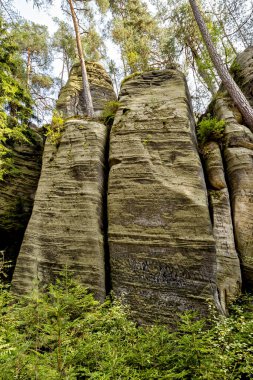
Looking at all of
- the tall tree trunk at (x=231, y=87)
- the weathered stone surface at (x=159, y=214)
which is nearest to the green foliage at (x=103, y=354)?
the weathered stone surface at (x=159, y=214)

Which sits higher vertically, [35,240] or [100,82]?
[100,82]

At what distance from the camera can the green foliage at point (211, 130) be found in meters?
7.62

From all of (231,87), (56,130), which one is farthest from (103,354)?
(231,87)

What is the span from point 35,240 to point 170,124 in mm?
4839

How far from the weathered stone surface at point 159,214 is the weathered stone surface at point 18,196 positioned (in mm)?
3781

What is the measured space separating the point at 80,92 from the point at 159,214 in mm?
13487

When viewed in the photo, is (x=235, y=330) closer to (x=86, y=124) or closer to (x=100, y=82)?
(x=86, y=124)

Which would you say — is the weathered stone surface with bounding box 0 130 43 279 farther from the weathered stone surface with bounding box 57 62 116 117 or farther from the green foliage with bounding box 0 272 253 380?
the weathered stone surface with bounding box 57 62 116 117

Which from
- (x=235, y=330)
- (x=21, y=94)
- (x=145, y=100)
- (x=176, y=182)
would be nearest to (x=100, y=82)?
(x=21, y=94)

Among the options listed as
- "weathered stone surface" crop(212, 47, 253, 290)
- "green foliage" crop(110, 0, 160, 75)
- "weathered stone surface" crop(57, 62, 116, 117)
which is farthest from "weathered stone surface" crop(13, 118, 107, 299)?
"green foliage" crop(110, 0, 160, 75)

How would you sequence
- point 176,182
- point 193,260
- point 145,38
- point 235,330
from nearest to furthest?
point 235,330 < point 193,260 < point 176,182 < point 145,38

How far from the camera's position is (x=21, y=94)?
9227mm

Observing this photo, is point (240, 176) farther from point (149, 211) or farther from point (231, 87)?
point (231, 87)

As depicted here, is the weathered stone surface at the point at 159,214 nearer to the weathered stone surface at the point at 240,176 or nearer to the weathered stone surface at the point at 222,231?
the weathered stone surface at the point at 222,231
